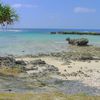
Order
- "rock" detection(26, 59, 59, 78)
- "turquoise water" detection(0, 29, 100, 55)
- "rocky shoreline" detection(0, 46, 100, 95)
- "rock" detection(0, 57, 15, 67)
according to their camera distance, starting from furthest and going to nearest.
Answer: "turquoise water" detection(0, 29, 100, 55) → "rock" detection(0, 57, 15, 67) → "rock" detection(26, 59, 59, 78) → "rocky shoreline" detection(0, 46, 100, 95)

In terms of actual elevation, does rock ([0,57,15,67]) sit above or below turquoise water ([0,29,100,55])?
above

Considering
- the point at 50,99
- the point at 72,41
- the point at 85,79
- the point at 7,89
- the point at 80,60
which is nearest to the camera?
the point at 50,99

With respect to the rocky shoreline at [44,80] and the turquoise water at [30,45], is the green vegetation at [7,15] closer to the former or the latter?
the rocky shoreline at [44,80]

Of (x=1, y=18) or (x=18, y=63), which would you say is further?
(x=18, y=63)

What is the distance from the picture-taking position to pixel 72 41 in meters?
64.9

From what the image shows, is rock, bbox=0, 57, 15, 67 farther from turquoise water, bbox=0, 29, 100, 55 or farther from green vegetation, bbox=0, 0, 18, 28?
turquoise water, bbox=0, 29, 100, 55

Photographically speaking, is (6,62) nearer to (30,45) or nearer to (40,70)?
(40,70)

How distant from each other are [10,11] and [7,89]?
9361mm

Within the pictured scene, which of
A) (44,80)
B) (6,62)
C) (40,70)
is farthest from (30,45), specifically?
(44,80)

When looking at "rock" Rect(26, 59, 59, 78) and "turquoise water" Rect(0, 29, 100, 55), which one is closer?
"rock" Rect(26, 59, 59, 78)

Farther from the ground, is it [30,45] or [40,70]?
[40,70]

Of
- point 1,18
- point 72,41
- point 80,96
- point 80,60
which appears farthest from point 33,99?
point 72,41

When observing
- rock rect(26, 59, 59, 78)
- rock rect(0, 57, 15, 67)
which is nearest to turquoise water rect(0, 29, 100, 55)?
rock rect(26, 59, 59, 78)

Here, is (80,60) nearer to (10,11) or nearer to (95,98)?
(10,11)
